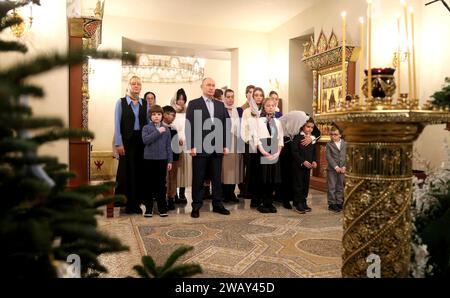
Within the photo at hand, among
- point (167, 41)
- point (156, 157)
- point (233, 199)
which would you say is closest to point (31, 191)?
point (156, 157)

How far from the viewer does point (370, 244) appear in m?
1.66

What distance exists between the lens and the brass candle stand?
1597 mm

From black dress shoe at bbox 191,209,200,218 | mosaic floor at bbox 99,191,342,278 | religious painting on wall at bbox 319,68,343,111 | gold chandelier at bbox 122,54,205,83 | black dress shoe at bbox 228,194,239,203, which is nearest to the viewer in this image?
mosaic floor at bbox 99,191,342,278

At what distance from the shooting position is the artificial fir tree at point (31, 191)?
0.69 m

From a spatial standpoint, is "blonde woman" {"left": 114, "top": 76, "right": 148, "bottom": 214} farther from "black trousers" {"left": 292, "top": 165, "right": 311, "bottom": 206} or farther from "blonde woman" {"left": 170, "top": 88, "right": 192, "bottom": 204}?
"black trousers" {"left": 292, "top": 165, "right": 311, "bottom": 206}

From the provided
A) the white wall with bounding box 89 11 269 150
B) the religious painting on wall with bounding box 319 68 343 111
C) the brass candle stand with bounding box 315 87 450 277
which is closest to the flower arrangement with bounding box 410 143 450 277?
the brass candle stand with bounding box 315 87 450 277

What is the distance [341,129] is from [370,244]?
0.54m

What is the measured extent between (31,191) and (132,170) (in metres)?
4.17

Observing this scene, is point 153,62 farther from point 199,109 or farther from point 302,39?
point 199,109

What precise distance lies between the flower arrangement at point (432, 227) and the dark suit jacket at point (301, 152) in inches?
117

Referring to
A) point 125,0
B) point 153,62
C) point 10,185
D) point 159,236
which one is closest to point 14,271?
point 10,185

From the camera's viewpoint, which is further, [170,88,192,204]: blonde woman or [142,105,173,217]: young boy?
[170,88,192,204]: blonde woman

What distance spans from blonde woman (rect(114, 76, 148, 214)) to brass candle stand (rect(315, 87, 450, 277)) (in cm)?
361

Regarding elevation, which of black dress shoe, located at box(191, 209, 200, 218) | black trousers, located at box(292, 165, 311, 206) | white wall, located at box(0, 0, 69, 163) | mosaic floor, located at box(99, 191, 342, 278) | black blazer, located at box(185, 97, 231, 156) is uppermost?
white wall, located at box(0, 0, 69, 163)
